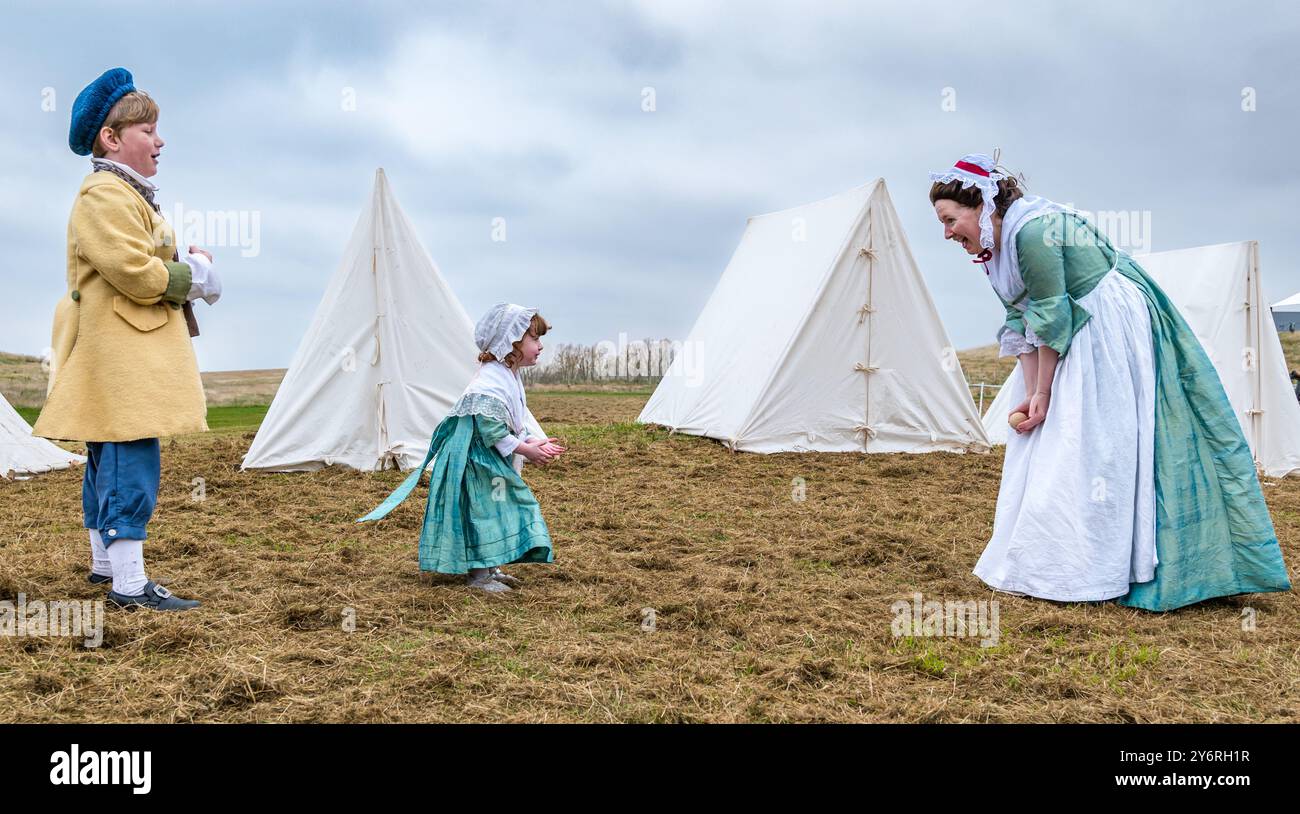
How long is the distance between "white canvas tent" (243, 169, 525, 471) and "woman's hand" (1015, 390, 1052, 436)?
5155mm

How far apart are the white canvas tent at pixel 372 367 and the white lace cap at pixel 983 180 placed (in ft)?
16.9

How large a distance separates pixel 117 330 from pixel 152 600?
3.05ft

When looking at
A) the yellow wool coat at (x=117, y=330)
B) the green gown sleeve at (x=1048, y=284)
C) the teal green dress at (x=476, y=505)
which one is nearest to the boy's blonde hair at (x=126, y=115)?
the yellow wool coat at (x=117, y=330)

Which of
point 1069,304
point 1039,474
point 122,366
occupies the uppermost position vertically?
point 1069,304

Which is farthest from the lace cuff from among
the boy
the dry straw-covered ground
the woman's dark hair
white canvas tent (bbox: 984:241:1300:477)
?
white canvas tent (bbox: 984:241:1300:477)

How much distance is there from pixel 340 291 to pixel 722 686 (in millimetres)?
6019

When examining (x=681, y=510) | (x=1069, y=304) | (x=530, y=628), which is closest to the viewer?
(x=530, y=628)

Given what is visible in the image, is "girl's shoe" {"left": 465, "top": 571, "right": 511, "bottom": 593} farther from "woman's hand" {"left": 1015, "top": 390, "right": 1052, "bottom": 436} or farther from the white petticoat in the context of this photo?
"woman's hand" {"left": 1015, "top": 390, "right": 1052, "bottom": 436}

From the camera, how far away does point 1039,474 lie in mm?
3389

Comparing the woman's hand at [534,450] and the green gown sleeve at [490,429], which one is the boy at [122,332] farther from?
the woman's hand at [534,450]

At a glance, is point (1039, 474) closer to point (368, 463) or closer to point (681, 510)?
point (681, 510)

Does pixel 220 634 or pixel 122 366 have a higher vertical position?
pixel 122 366

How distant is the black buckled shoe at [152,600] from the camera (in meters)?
3.11
